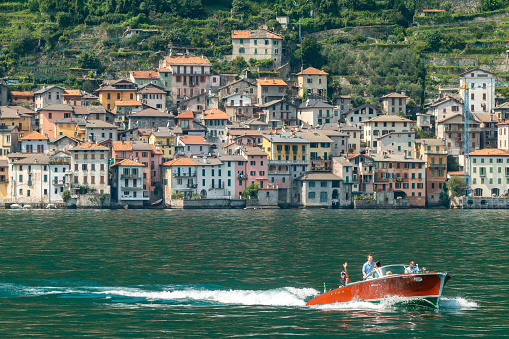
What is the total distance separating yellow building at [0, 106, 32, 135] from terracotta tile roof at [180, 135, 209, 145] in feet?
67.4

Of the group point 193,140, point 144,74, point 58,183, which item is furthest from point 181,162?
point 144,74

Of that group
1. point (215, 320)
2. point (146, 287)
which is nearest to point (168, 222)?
point (146, 287)

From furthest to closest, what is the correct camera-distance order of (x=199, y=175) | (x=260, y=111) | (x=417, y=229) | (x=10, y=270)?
1. (x=260, y=111)
2. (x=199, y=175)
3. (x=417, y=229)
4. (x=10, y=270)

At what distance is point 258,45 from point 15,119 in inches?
1478

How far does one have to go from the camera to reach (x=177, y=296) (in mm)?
39219

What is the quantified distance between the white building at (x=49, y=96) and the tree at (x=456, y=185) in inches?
2076

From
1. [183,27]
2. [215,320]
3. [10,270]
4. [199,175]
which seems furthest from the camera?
[183,27]

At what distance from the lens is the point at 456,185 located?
106m

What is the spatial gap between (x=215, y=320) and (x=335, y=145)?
79.2 metres

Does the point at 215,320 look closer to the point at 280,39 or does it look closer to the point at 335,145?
the point at 335,145

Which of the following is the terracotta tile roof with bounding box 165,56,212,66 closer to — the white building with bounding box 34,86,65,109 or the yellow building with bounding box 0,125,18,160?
the white building with bounding box 34,86,65,109

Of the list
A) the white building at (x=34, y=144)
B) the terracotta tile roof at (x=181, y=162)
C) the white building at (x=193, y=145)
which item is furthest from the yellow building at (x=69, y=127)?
the terracotta tile roof at (x=181, y=162)

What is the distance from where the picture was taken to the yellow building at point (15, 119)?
110 meters

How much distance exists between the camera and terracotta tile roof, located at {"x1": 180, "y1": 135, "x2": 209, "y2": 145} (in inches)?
4299
